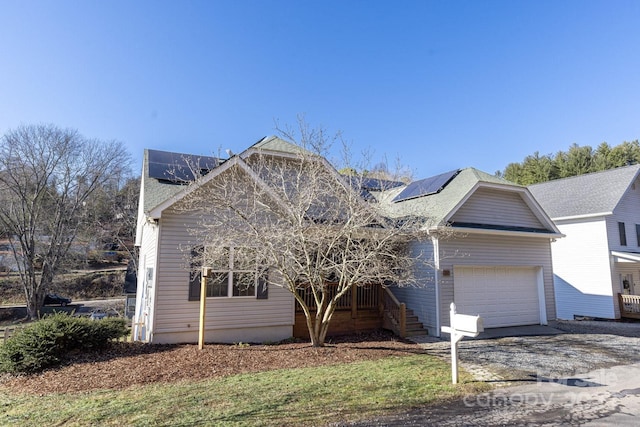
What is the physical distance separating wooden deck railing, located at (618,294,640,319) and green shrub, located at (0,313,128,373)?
65.9 ft

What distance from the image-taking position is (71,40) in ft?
33.7

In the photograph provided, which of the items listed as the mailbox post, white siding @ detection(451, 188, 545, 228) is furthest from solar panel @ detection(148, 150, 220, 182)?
white siding @ detection(451, 188, 545, 228)

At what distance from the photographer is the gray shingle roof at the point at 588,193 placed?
16.8m

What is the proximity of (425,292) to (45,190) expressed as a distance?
27.9m

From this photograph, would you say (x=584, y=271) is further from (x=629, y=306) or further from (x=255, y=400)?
(x=255, y=400)

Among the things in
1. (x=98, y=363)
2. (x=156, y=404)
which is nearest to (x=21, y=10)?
(x=98, y=363)

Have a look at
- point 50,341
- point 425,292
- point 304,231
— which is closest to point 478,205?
point 425,292

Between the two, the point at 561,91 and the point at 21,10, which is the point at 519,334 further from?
the point at 21,10

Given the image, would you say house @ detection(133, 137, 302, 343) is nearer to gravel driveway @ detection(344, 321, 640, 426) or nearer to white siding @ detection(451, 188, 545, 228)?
gravel driveway @ detection(344, 321, 640, 426)

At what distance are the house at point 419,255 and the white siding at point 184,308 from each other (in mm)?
26

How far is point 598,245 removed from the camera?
1639 cm

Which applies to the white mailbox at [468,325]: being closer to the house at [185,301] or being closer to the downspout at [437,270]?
the downspout at [437,270]

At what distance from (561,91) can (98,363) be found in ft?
57.3

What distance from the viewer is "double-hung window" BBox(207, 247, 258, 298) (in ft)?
28.9
